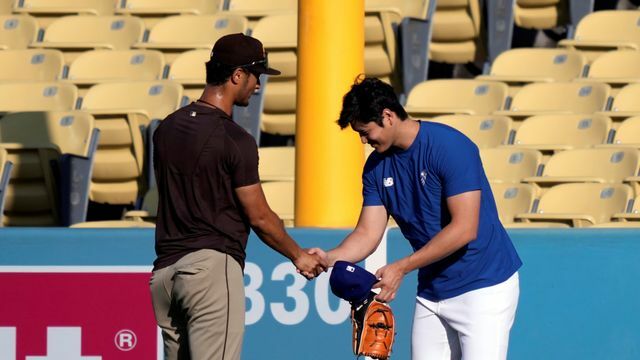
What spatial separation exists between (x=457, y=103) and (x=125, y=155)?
2267 mm

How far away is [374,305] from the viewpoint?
4.84 metres

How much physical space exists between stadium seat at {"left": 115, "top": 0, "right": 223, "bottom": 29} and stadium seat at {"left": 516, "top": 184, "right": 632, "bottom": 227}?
4.01 metres

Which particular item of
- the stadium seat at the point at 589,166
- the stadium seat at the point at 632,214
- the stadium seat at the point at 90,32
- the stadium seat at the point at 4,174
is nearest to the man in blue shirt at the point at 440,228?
the stadium seat at the point at 632,214

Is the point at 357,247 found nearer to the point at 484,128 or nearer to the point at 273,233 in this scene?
the point at 273,233

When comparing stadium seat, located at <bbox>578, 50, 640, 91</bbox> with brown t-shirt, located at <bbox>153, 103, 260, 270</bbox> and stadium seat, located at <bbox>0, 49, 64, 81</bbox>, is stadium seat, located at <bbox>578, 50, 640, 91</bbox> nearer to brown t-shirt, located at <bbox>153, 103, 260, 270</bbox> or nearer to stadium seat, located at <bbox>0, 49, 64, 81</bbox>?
stadium seat, located at <bbox>0, 49, 64, 81</bbox>

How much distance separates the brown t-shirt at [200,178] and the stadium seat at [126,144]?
3946mm

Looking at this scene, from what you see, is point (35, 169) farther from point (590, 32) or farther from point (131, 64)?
point (590, 32)

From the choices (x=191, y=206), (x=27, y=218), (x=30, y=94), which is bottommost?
(x=27, y=218)

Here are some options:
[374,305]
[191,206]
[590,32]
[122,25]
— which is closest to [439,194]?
[374,305]

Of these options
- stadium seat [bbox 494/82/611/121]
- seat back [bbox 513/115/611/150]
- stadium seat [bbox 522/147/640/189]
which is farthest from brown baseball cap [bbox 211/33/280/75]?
stadium seat [bbox 494/82/611/121]

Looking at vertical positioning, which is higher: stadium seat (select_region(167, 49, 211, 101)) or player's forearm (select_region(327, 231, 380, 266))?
player's forearm (select_region(327, 231, 380, 266))

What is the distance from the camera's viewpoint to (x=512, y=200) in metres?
7.55

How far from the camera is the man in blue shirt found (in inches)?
181

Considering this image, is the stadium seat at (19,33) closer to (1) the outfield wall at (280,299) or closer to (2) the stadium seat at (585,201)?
(1) the outfield wall at (280,299)
